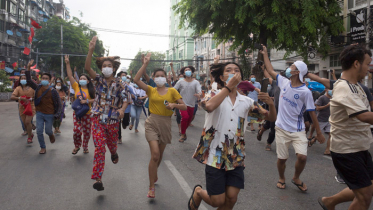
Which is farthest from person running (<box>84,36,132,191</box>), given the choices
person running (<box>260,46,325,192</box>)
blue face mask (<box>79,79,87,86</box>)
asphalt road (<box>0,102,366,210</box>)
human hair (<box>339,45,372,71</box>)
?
human hair (<box>339,45,372,71</box>)

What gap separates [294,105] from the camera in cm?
498

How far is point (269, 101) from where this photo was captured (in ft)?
10.7

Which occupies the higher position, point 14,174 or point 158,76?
point 158,76

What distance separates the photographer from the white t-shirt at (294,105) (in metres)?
4.95

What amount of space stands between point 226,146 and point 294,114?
216cm

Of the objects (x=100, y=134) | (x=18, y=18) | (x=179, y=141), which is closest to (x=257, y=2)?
(x=179, y=141)

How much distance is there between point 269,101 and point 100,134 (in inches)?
104

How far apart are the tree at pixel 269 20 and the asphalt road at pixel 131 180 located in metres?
9.16

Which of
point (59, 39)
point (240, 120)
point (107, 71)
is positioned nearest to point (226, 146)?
point (240, 120)

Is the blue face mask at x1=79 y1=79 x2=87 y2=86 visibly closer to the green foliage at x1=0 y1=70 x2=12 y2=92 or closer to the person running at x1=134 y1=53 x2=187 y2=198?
the person running at x1=134 y1=53 x2=187 y2=198

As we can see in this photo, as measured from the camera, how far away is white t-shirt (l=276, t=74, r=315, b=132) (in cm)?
495

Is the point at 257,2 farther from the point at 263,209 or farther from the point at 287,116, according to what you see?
the point at 263,209

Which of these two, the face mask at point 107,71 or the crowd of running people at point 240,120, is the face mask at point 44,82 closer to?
the crowd of running people at point 240,120

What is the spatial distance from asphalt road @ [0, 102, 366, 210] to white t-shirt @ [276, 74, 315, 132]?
99cm
